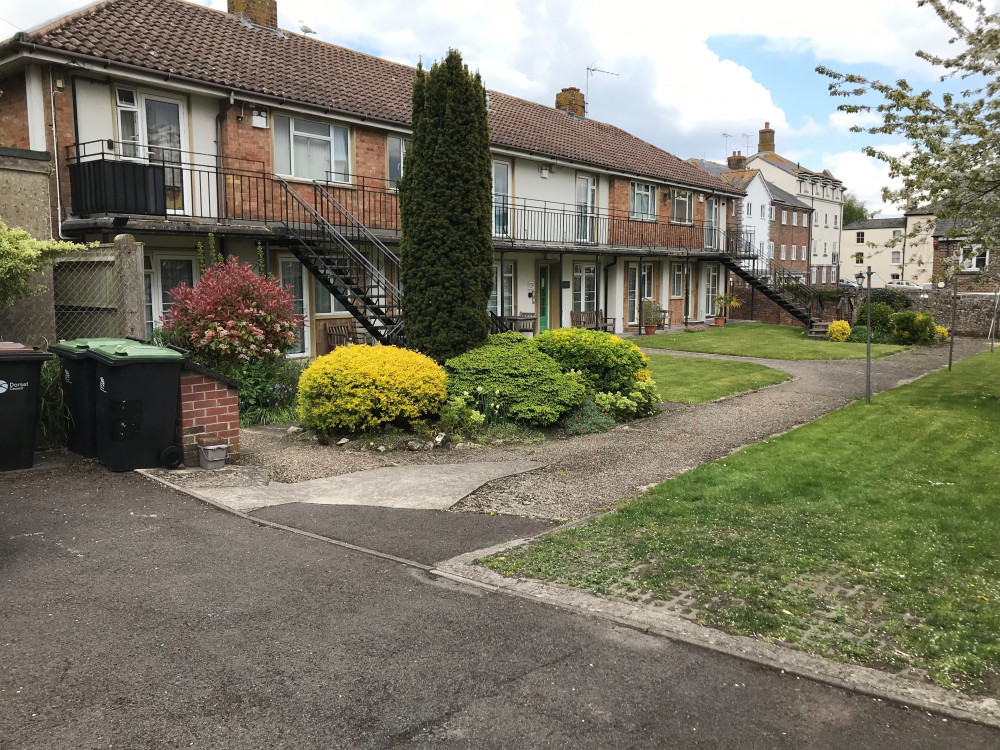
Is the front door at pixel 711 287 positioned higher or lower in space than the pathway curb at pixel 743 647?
higher

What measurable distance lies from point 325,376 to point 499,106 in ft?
61.6

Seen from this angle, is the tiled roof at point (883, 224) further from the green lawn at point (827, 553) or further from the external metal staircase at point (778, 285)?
the green lawn at point (827, 553)

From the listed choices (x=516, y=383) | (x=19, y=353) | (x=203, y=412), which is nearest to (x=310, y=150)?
(x=516, y=383)

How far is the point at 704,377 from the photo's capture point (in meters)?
17.1

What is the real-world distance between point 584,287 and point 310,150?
13049 mm

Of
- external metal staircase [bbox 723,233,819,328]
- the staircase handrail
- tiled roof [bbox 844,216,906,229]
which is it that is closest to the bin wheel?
the staircase handrail

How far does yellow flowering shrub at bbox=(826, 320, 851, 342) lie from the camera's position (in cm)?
2741

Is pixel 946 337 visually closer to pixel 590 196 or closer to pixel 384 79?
pixel 590 196

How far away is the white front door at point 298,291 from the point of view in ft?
57.6

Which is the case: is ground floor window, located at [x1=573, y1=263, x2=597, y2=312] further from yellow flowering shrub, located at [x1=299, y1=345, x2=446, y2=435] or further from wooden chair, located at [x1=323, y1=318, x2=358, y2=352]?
yellow flowering shrub, located at [x1=299, y1=345, x2=446, y2=435]

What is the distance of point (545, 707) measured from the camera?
12.2ft

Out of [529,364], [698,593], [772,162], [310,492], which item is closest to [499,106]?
[529,364]

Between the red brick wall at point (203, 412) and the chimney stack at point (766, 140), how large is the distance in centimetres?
6159

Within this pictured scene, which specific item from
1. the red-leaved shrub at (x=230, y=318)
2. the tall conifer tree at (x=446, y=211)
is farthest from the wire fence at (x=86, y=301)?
the tall conifer tree at (x=446, y=211)
